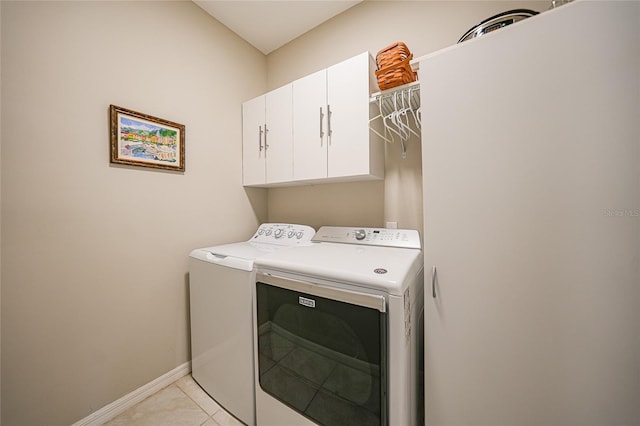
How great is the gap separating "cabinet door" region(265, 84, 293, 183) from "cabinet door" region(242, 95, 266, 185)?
6 centimetres

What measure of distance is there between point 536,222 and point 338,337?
2.78ft

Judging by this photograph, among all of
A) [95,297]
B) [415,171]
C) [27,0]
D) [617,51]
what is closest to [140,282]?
[95,297]

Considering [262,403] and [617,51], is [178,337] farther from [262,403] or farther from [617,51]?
[617,51]

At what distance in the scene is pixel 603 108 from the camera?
0.72 m

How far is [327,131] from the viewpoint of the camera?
1585 millimetres

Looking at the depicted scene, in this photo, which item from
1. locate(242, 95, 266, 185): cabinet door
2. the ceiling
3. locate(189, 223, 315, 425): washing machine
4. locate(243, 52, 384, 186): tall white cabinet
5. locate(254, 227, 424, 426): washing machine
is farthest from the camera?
locate(242, 95, 266, 185): cabinet door

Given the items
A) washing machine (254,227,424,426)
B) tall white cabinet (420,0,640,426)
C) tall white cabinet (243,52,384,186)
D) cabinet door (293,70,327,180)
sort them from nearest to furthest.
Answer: tall white cabinet (420,0,640,426) → washing machine (254,227,424,426) → tall white cabinet (243,52,384,186) → cabinet door (293,70,327,180)

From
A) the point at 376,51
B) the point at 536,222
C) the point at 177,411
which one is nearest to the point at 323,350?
the point at 536,222

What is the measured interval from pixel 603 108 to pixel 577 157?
0.51ft

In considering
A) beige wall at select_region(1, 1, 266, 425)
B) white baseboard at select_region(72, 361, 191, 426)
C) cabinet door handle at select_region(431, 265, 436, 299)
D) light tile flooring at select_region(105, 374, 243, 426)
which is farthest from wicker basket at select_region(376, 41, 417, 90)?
white baseboard at select_region(72, 361, 191, 426)

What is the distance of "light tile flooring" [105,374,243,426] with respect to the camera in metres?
1.29

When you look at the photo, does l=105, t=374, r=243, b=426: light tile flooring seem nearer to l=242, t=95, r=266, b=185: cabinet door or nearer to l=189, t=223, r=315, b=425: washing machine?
l=189, t=223, r=315, b=425: washing machine

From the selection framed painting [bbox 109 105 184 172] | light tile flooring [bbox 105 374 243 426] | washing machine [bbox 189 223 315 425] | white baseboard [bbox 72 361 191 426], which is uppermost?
framed painting [bbox 109 105 184 172]

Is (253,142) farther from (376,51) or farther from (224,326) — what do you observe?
(224,326)
